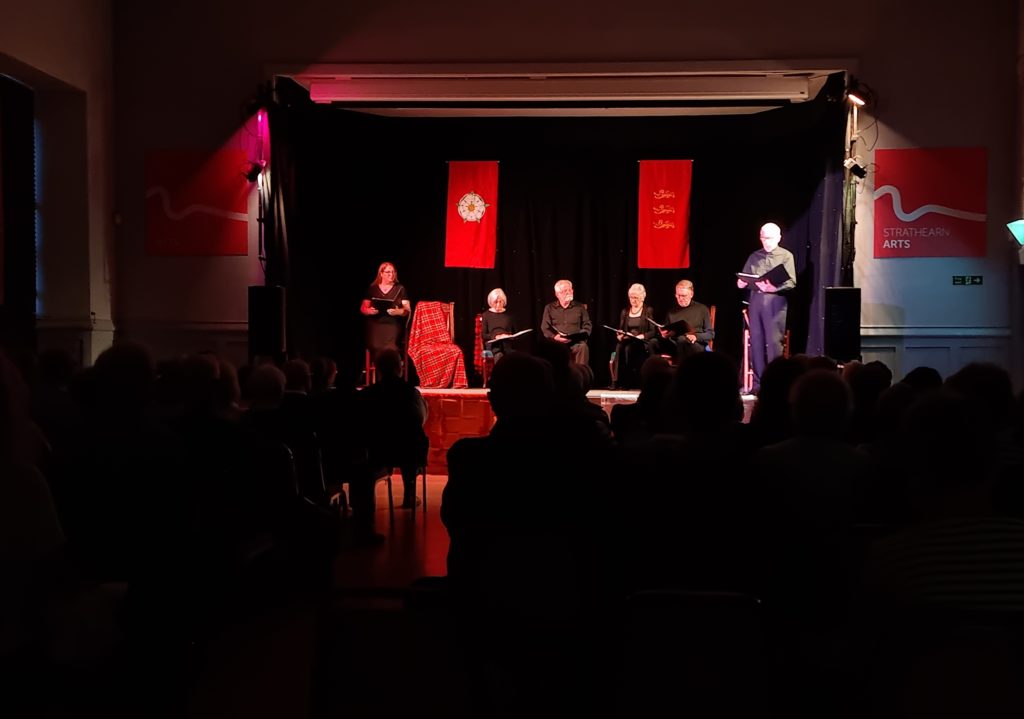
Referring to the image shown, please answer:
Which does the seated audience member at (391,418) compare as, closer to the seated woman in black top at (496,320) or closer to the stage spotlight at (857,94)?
the seated woman in black top at (496,320)

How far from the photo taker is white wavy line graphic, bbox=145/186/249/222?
8.84m

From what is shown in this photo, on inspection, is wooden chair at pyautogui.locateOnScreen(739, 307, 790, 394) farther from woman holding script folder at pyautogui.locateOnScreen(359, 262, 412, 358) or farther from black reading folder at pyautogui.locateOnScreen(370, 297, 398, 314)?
black reading folder at pyautogui.locateOnScreen(370, 297, 398, 314)

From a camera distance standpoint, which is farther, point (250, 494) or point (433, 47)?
point (433, 47)

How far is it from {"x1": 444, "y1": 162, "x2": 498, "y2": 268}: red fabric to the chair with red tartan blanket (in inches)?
25.5

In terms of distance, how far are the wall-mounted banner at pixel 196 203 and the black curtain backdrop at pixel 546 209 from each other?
686 mm

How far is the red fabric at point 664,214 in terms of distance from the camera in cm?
946

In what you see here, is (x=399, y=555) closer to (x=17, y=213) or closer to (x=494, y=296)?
(x=17, y=213)

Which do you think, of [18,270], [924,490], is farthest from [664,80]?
[924,490]

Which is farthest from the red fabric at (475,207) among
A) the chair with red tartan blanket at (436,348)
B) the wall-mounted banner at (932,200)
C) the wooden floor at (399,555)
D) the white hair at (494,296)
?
the wooden floor at (399,555)

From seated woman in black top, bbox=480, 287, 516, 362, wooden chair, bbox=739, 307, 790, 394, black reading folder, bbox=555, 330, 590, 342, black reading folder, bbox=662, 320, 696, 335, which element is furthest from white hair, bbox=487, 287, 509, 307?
wooden chair, bbox=739, 307, 790, 394

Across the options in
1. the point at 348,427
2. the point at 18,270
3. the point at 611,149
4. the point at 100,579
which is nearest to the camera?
the point at 100,579

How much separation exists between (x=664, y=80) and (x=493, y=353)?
122 inches

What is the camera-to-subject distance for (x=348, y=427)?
4.76 m

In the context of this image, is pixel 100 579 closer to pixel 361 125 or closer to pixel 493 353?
pixel 493 353
